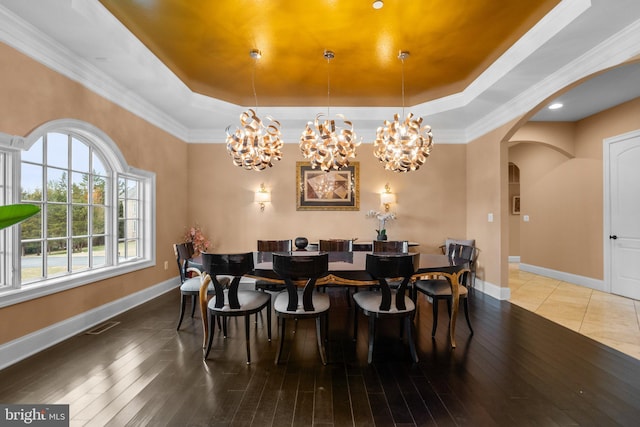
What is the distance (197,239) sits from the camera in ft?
16.5

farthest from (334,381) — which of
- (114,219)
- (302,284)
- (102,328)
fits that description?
(114,219)

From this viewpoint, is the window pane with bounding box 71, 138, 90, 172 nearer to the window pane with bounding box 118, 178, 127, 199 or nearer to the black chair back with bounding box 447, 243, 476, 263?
the window pane with bounding box 118, 178, 127, 199

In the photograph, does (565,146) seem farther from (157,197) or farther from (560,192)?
(157,197)

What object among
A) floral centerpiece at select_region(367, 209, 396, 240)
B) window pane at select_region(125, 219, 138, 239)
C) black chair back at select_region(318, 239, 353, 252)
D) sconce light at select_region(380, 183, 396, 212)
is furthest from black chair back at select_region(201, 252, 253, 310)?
sconce light at select_region(380, 183, 396, 212)

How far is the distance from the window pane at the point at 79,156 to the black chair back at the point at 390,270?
342 centimetres

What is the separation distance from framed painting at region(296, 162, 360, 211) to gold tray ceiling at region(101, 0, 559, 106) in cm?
151

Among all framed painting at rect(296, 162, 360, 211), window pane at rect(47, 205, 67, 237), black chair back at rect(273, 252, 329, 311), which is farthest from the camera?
framed painting at rect(296, 162, 360, 211)

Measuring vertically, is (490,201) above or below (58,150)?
below

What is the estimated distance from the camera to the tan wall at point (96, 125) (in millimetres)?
2379

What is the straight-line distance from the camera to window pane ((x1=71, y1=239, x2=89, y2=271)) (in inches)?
124

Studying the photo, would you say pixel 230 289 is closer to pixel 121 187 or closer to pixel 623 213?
pixel 121 187

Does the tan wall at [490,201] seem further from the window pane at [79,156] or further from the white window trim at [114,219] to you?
the window pane at [79,156]

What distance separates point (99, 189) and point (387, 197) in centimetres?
444

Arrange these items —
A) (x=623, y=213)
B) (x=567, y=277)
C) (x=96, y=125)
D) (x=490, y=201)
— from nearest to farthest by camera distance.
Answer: (x=96, y=125) < (x=623, y=213) < (x=490, y=201) < (x=567, y=277)
